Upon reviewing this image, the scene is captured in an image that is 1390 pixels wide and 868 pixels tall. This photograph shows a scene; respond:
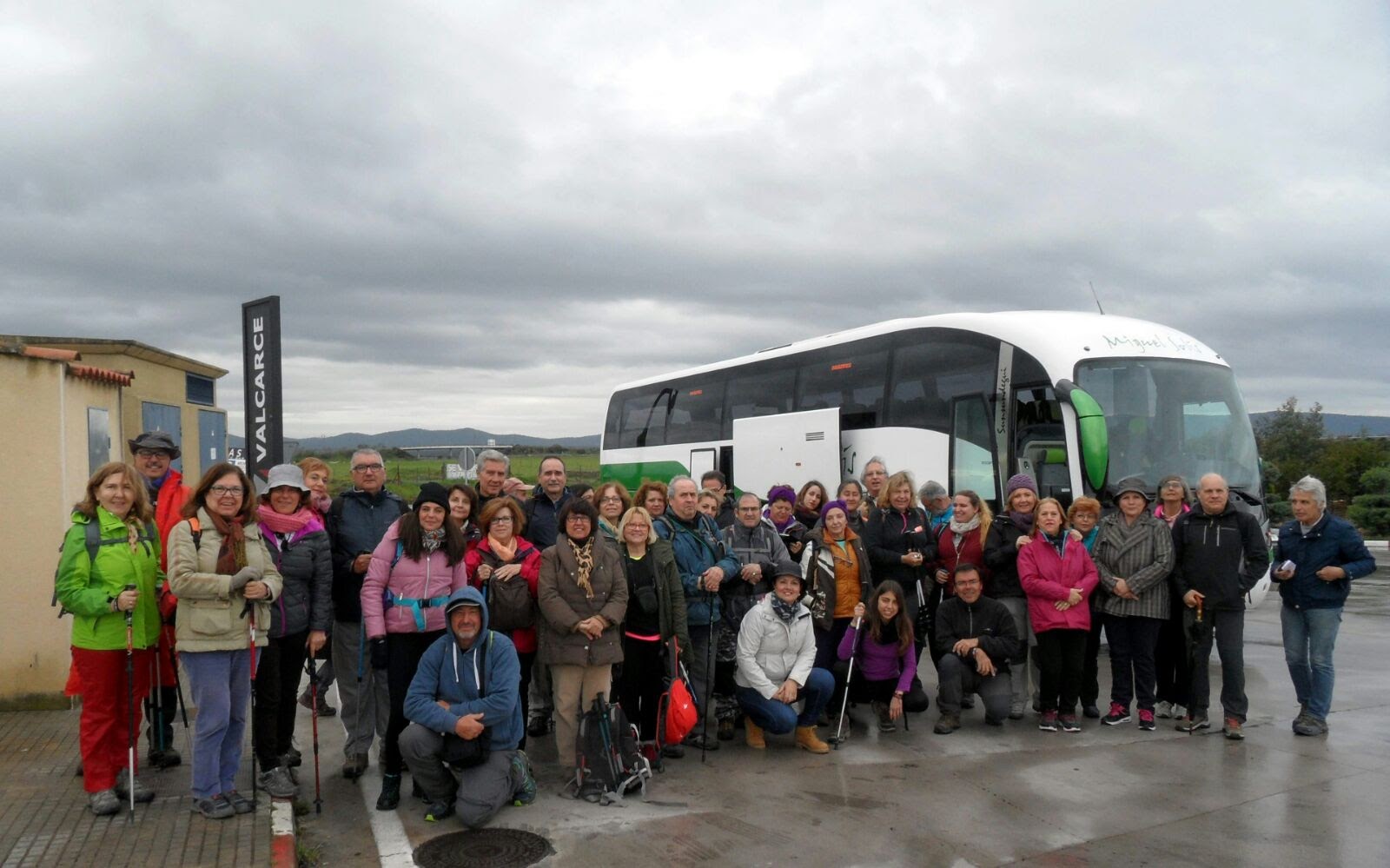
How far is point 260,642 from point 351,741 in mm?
1268

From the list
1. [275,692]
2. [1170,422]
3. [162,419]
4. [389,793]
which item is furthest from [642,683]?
[162,419]

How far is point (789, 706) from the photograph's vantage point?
6.88 m

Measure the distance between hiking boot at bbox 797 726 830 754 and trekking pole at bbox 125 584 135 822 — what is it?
406 cm

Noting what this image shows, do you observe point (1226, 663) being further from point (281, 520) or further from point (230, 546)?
point (230, 546)

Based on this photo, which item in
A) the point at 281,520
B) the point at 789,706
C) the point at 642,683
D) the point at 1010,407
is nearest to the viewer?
the point at 281,520

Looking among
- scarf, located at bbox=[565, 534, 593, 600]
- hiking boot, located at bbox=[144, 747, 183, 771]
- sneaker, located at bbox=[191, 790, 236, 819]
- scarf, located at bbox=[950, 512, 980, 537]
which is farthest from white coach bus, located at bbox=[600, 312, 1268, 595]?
hiking boot, located at bbox=[144, 747, 183, 771]

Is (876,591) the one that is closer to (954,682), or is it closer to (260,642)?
(954,682)

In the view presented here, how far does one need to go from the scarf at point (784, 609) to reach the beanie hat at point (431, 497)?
7.71 feet

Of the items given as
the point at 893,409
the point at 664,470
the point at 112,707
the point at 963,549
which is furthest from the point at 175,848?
the point at 664,470

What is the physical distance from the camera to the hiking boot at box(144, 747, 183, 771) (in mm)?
6070

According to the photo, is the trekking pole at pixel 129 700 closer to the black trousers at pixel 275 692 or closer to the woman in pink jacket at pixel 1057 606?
the black trousers at pixel 275 692

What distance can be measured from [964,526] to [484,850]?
4703 mm

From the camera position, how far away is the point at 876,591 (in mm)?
7410

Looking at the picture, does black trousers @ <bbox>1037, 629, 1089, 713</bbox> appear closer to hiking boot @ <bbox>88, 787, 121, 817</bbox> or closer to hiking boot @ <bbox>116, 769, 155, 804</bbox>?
hiking boot @ <bbox>116, 769, 155, 804</bbox>
